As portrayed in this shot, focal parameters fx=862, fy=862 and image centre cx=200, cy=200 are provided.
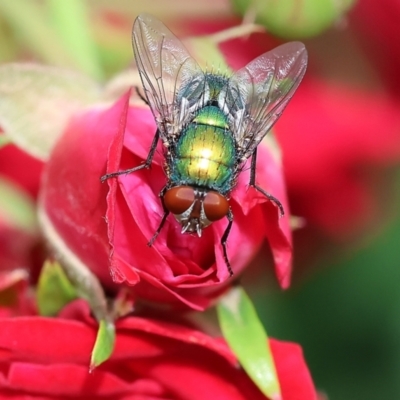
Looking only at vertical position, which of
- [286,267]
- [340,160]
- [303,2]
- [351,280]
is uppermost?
[303,2]

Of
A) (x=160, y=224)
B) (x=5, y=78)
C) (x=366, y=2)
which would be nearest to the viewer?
(x=160, y=224)

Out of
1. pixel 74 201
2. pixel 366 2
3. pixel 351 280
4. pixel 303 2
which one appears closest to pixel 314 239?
pixel 351 280

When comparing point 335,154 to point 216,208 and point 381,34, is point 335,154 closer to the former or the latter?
point 381,34

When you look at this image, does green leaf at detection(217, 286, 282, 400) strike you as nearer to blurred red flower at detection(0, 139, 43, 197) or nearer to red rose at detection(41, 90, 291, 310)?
red rose at detection(41, 90, 291, 310)

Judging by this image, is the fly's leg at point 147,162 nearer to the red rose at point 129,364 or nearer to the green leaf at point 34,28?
the red rose at point 129,364

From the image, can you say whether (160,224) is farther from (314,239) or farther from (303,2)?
(314,239)

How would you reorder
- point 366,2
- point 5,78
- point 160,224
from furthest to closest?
point 366,2, point 5,78, point 160,224

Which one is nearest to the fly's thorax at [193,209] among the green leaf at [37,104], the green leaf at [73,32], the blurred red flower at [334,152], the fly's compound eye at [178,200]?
the fly's compound eye at [178,200]

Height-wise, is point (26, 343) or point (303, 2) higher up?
point (303, 2)
